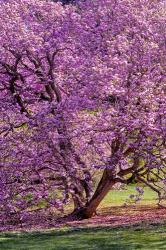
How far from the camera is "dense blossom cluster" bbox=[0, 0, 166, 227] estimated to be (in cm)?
1205

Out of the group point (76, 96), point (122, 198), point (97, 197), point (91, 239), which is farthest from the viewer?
point (122, 198)

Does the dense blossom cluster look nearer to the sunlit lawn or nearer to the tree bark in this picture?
the tree bark

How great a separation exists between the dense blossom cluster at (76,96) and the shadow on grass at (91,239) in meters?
1.71

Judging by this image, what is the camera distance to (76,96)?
12617 millimetres

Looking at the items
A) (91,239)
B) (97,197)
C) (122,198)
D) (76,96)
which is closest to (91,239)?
(91,239)

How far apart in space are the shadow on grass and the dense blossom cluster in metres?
1.71

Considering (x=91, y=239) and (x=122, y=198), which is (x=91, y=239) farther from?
(x=122, y=198)

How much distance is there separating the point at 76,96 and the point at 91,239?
3.60 m

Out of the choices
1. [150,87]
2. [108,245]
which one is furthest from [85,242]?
[150,87]

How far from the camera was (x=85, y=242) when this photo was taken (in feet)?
32.9

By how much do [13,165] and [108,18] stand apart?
415 cm

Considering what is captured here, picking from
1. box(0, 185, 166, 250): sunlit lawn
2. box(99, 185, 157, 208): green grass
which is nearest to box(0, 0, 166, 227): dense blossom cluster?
box(0, 185, 166, 250): sunlit lawn

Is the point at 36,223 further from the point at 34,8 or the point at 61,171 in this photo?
the point at 34,8

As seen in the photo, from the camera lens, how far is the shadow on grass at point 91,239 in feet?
31.0
